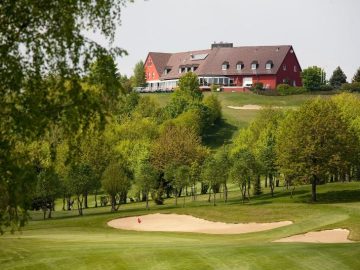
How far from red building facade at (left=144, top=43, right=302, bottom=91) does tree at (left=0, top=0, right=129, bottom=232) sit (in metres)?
143

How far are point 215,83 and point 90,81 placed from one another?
486 feet

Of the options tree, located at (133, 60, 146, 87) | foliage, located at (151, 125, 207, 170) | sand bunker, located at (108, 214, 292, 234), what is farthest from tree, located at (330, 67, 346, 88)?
sand bunker, located at (108, 214, 292, 234)

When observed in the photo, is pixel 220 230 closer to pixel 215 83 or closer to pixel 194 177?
pixel 194 177

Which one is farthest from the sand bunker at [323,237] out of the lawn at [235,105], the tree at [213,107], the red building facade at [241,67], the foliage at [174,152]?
the red building facade at [241,67]

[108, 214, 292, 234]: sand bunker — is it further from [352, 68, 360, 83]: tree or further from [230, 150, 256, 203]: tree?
[352, 68, 360, 83]: tree

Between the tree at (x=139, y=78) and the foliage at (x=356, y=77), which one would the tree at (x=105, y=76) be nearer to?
the foliage at (x=356, y=77)

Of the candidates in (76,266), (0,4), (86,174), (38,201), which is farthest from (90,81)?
(38,201)

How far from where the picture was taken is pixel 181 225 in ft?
205

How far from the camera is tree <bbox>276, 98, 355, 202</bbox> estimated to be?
69.4 meters

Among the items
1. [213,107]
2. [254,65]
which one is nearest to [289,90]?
[254,65]

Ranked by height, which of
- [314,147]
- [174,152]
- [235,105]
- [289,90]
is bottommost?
[314,147]

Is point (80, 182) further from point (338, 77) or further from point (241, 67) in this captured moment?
point (338, 77)

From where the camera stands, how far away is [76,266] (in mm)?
30953

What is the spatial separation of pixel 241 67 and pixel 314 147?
309ft
